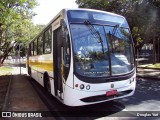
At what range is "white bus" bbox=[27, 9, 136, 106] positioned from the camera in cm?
678

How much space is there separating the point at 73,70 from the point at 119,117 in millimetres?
1902

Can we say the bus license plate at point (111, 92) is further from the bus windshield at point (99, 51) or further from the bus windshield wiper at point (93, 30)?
the bus windshield wiper at point (93, 30)

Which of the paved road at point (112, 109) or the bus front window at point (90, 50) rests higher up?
the bus front window at point (90, 50)

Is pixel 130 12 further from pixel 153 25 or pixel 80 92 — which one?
pixel 80 92

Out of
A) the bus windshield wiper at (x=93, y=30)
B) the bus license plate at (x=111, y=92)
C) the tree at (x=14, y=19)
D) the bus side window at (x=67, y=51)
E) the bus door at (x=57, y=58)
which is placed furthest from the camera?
the tree at (x=14, y=19)

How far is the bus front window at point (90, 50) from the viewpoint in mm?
6875

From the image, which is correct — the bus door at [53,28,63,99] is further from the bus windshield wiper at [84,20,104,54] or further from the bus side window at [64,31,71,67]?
the bus windshield wiper at [84,20,104,54]

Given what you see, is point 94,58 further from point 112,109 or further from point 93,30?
point 112,109

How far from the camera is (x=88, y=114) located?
24.1 feet

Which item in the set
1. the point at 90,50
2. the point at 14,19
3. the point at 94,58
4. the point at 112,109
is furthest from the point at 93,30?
the point at 14,19

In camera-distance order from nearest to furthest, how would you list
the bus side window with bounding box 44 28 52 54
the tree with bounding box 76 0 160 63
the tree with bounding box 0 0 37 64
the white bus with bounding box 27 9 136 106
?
the white bus with bounding box 27 9 136 106 < the bus side window with bounding box 44 28 52 54 < the tree with bounding box 0 0 37 64 < the tree with bounding box 76 0 160 63

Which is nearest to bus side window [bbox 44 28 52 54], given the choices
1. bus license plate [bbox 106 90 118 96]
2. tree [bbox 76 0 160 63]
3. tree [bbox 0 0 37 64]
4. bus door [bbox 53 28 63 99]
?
bus door [bbox 53 28 63 99]

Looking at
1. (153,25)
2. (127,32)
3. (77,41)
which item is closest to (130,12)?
(153,25)

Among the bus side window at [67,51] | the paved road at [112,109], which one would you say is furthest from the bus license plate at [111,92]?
the bus side window at [67,51]
